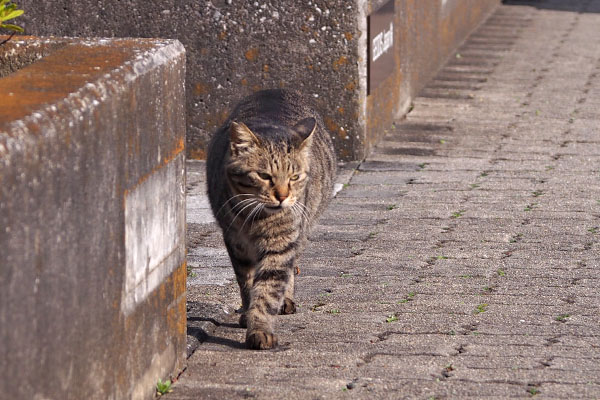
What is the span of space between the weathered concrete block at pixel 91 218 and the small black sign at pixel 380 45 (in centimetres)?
427

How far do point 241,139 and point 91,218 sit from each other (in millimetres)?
1923

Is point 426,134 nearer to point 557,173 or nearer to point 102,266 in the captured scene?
point 557,173

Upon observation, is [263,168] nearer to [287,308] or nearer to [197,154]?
[287,308]

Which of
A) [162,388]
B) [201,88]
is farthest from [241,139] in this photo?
[201,88]

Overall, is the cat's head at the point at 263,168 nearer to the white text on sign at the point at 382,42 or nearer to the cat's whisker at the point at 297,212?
the cat's whisker at the point at 297,212

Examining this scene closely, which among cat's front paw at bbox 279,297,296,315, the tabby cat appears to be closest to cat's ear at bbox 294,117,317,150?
the tabby cat

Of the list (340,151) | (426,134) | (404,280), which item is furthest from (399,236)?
(426,134)

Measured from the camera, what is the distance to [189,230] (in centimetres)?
682

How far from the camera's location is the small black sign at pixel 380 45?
8.48 metres

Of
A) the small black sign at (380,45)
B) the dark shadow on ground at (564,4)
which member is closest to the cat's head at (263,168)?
the small black sign at (380,45)

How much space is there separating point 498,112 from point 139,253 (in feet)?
22.8

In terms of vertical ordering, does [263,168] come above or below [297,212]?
above

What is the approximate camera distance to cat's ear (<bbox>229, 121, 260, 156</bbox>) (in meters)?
5.15

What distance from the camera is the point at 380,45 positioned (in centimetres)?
→ 882
